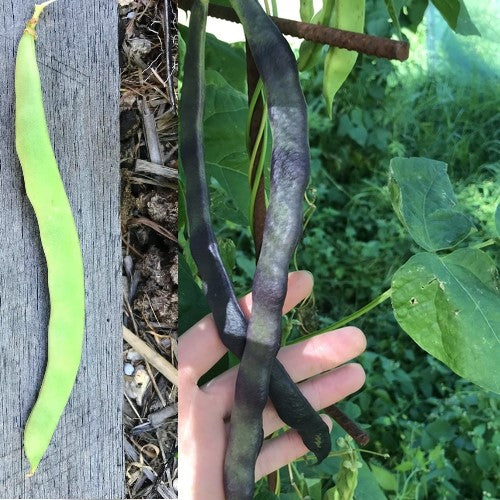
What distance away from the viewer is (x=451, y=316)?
806mm

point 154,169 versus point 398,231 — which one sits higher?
point 154,169

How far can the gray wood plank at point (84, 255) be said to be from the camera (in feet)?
2.76

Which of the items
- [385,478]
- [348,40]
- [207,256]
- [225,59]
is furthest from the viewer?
[385,478]

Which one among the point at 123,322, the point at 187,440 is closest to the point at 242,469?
the point at 187,440

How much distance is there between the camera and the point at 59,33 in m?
0.86

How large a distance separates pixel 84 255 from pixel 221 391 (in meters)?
0.23

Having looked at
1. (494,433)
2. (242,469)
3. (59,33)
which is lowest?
(494,433)

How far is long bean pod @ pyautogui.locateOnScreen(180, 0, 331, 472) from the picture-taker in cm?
84

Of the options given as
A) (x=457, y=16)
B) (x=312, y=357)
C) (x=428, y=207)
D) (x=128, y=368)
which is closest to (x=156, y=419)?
(x=128, y=368)

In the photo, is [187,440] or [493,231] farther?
[493,231]

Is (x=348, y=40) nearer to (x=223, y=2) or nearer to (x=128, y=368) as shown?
(x=223, y=2)

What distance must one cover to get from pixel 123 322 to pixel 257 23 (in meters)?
0.39

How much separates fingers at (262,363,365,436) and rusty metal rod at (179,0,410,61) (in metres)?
0.38

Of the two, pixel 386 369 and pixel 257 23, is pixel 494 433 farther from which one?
pixel 257 23
